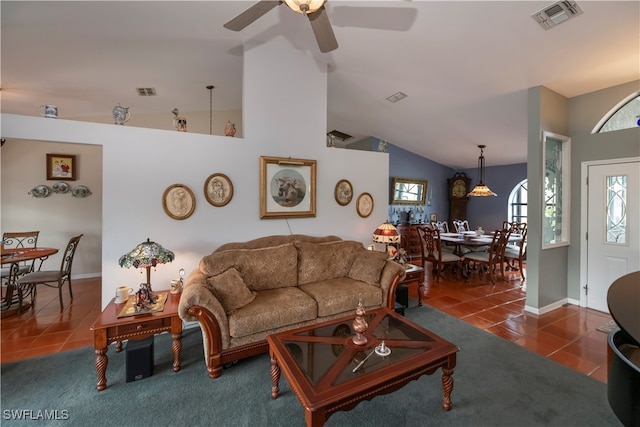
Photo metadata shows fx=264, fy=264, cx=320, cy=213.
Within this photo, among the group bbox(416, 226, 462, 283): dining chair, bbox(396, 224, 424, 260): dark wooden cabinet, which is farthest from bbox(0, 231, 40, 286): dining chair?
bbox(396, 224, 424, 260): dark wooden cabinet

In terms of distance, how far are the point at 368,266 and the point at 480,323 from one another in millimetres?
1546

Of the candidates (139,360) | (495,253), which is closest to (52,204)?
(139,360)

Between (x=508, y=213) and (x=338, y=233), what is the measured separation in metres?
6.03

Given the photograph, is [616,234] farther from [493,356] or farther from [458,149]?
[458,149]

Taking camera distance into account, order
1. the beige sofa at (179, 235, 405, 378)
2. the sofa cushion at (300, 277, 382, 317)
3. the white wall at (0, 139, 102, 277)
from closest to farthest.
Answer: the beige sofa at (179, 235, 405, 378) < the sofa cushion at (300, 277, 382, 317) < the white wall at (0, 139, 102, 277)

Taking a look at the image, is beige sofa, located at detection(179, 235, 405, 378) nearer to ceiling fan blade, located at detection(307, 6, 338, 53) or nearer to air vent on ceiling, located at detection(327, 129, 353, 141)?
ceiling fan blade, located at detection(307, 6, 338, 53)

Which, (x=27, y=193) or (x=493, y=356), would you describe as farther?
(x=27, y=193)

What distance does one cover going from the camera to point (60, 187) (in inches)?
189

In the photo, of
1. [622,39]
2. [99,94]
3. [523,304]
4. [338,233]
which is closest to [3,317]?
[99,94]

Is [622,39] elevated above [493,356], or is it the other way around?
[622,39]

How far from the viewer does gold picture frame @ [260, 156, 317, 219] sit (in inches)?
139

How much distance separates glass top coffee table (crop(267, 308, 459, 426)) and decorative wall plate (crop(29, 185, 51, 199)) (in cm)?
546

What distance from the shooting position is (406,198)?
7520 millimetres

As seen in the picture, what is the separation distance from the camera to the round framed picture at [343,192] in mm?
4035
